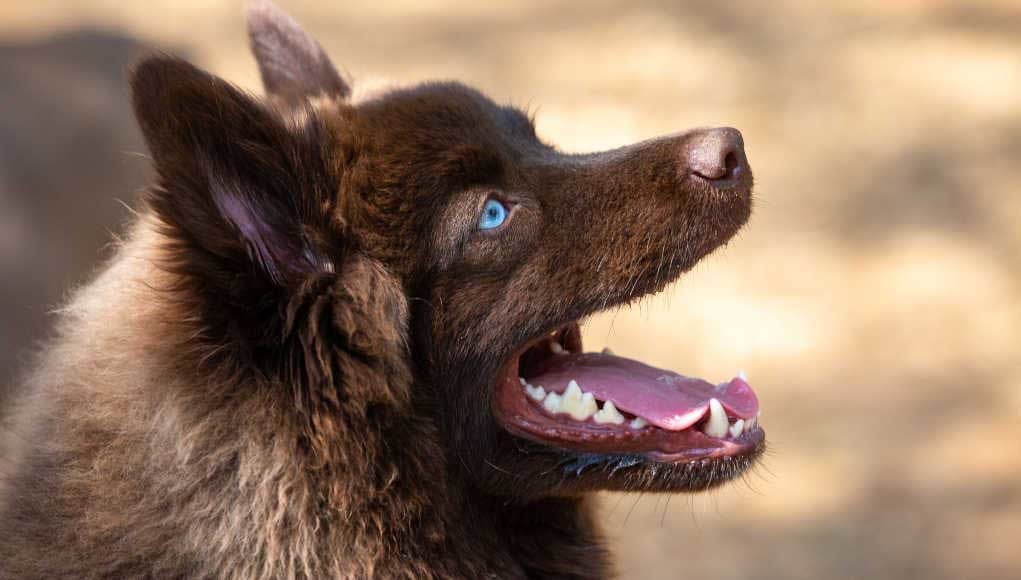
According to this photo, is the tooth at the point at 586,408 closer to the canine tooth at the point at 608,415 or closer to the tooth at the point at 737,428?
the canine tooth at the point at 608,415

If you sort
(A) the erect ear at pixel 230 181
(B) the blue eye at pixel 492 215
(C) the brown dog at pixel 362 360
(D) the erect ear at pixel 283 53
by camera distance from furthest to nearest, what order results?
(D) the erect ear at pixel 283 53, (B) the blue eye at pixel 492 215, (C) the brown dog at pixel 362 360, (A) the erect ear at pixel 230 181

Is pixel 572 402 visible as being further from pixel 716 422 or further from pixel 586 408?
pixel 716 422

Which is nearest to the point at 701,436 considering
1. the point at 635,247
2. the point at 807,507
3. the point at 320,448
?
the point at 635,247

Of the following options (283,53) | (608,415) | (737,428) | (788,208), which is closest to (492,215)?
(608,415)

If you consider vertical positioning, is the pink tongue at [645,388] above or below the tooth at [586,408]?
above

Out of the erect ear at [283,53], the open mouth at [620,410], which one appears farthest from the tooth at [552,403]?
the erect ear at [283,53]

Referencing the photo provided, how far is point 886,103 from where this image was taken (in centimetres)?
877

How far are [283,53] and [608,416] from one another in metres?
1.88

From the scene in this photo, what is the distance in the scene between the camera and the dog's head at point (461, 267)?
3.16 meters

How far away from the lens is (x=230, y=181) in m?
3.06

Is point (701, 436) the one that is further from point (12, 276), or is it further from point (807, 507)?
point (12, 276)

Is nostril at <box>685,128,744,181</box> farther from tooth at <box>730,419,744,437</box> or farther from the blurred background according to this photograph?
the blurred background

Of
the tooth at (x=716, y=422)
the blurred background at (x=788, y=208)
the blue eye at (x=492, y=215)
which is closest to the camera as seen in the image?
the blue eye at (x=492, y=215)

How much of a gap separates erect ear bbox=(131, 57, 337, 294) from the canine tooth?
35.9 inches
